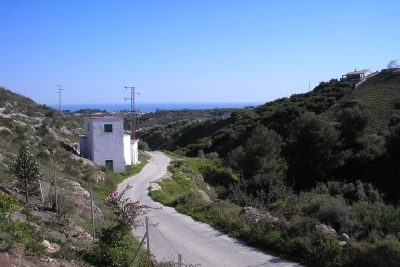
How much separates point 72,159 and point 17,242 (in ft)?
59.1

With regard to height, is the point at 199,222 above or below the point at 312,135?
below

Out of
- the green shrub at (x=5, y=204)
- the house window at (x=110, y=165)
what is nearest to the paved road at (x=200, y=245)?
the green shrub at (x=5, y=204)

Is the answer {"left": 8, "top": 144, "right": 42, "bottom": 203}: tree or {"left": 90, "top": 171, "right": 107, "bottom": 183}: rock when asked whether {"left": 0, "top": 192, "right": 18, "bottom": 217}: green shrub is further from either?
{"left": 90, "top": 171, "right": 107, "bottom": 183}: rock

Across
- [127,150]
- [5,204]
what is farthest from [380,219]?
[127,150]

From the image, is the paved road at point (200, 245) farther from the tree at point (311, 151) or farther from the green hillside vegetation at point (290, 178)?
the tree at point (311, 151)

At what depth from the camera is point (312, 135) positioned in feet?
107

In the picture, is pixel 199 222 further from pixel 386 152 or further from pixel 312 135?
pixel 386 152

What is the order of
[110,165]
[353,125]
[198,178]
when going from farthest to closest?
[353,125] → [198,178] → [110,165]

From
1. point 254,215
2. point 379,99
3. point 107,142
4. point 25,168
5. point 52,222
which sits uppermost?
point 379,99

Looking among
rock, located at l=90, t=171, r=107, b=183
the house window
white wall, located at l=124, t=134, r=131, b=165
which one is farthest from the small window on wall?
rock, located at l=90, t=171, r=107, b=183

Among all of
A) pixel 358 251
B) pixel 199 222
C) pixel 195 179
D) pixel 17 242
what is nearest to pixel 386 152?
pixel 195 179

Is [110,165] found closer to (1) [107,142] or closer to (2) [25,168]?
(1) [107,142]

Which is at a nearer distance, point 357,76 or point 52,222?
point 52,222

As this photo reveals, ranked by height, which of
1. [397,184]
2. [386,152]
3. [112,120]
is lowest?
[397,184]
